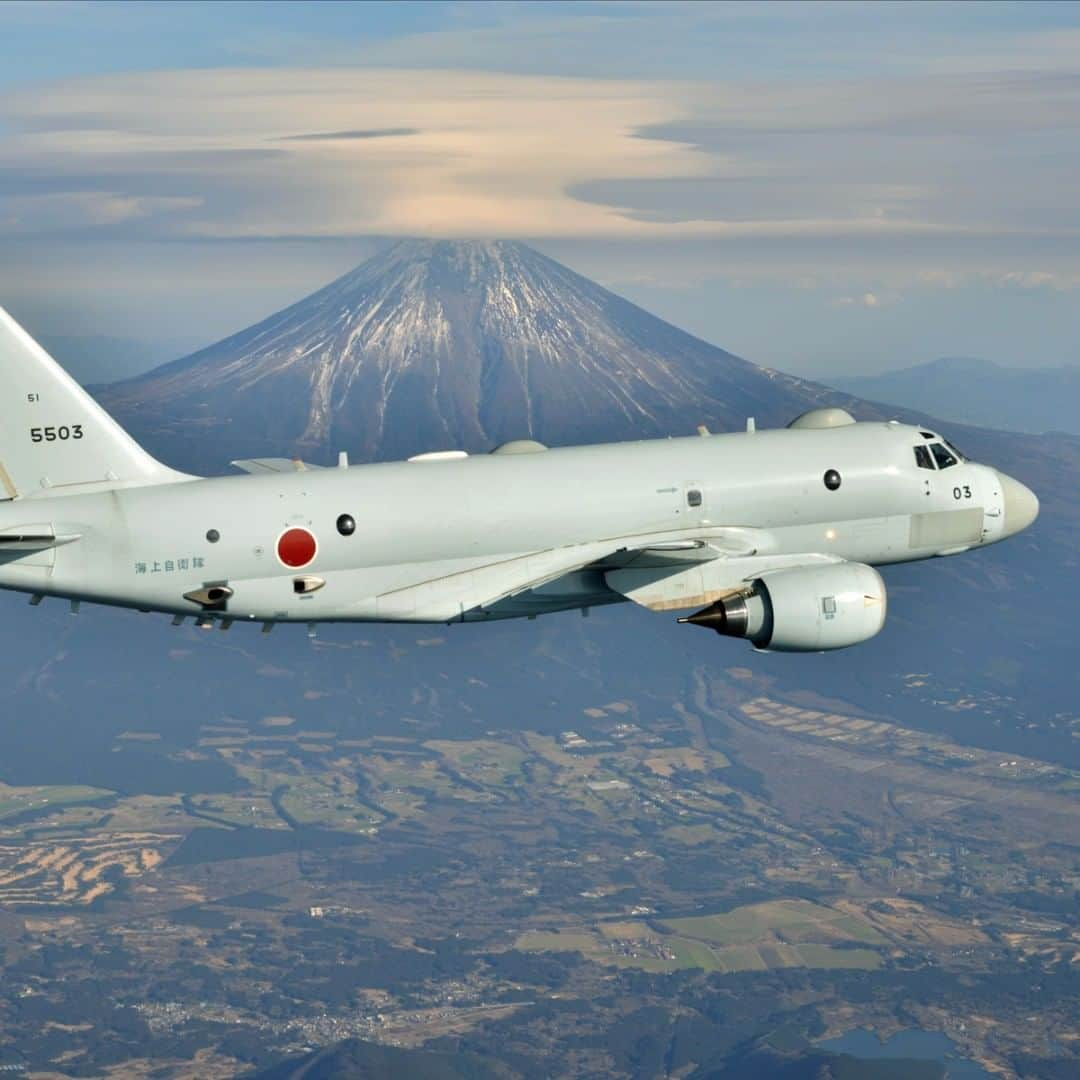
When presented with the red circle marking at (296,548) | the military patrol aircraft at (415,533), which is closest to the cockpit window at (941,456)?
the military patrol aircraft at (415,533)

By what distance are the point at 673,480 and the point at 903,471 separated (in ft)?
29.4

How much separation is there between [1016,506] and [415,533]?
22759 millimetres

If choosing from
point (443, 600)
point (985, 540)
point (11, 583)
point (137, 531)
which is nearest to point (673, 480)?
point (443, 600)

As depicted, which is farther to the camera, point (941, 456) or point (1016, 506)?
point (1016, 506)

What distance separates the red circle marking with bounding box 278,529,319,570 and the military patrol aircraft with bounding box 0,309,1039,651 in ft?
0.21

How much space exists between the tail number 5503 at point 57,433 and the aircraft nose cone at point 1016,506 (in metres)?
32.5

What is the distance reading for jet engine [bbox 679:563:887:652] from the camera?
185 feet

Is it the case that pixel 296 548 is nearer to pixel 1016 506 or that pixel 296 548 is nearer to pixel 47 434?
pixel 47 434

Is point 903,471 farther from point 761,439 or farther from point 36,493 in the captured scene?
point 36,493

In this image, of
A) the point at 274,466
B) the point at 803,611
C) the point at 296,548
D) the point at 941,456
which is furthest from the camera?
the point at 941,456

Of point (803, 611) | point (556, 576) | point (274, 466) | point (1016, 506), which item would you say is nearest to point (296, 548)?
point (274, 466)

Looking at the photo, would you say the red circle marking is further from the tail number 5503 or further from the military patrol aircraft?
the tail number 5503

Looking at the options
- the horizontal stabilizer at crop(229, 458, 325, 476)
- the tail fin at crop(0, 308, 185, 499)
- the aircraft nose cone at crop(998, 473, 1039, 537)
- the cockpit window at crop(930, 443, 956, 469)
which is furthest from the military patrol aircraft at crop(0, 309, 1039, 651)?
the aircraft nose cone at crop(998, 473, 1039, 537)

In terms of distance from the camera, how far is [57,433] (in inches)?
2223
